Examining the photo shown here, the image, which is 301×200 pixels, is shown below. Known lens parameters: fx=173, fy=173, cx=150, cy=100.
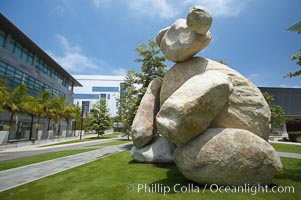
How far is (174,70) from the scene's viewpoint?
8.24 m

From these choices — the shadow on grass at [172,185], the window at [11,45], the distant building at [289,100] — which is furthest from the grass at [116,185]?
the distant building at [289,100]

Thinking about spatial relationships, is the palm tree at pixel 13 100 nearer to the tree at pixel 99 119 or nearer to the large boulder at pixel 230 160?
the tree at pixel 99 119

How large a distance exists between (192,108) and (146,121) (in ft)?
14.1

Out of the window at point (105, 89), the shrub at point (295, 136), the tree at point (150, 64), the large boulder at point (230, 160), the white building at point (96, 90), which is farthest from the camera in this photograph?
the window at point (105, 89)

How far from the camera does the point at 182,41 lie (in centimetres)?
733

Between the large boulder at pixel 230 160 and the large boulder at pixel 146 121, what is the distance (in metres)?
3.72

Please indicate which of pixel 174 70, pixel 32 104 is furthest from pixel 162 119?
pixel 32 104

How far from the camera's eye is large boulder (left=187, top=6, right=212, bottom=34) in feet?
20.1

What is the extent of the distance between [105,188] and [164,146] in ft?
13.1

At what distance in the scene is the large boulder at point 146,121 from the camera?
884 centimetres

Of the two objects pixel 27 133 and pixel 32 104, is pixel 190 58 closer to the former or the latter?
pixel 32 104

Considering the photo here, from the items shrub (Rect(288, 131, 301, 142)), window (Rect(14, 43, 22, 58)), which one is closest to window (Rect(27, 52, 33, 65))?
window (Rect(14, 43, 22, 58))

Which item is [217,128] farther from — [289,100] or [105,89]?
[105,89]

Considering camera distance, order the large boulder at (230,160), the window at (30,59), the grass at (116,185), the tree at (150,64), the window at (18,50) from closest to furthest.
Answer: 1. the grass at (116,185)
2. the large boulder at (230,160)
3. the tree at (150,64)
4. the window at (18,50)
5. the window at (30,59)
